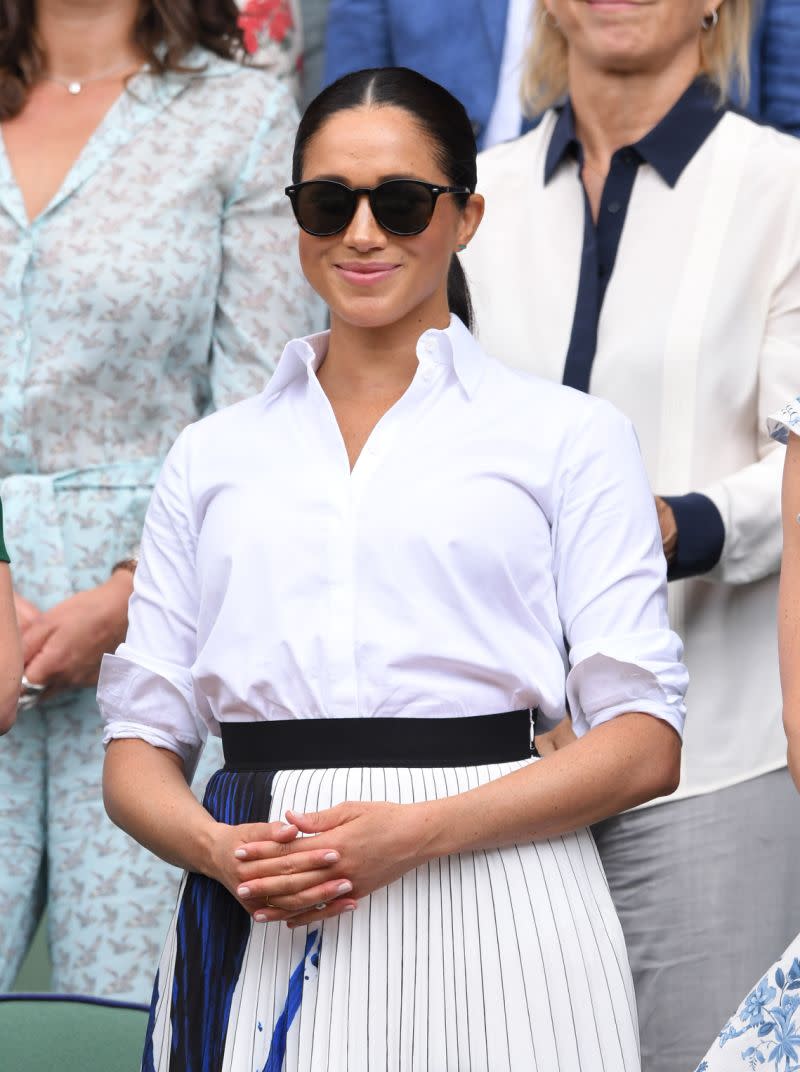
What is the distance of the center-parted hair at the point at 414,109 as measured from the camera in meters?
2.37

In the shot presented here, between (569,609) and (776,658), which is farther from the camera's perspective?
(776,658)

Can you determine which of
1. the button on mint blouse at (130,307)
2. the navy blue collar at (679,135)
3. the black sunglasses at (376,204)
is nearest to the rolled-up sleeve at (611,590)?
the black sunglasses at (376,204)

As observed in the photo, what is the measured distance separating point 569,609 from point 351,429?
0.35 m

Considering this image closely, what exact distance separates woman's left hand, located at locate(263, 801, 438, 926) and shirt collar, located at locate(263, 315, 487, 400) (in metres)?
0.54

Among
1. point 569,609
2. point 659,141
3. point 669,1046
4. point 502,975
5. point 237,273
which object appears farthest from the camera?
point 237,273

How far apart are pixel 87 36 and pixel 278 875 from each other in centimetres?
184

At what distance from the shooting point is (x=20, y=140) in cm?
331

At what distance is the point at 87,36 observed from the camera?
3.37 metres

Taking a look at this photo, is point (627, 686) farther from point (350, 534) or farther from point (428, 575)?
point (350, 534)

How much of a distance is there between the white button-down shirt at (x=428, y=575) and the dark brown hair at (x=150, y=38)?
4.03ft

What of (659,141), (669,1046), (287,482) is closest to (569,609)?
Result: (287,482)

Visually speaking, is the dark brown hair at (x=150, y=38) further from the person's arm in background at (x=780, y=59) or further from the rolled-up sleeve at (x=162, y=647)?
the rolled-up sleeve at (x=162, y=647)

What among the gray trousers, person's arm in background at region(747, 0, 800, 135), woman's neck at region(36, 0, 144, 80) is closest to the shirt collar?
the gray trousers

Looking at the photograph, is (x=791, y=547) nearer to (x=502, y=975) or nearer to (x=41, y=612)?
(x=502, y=975)
